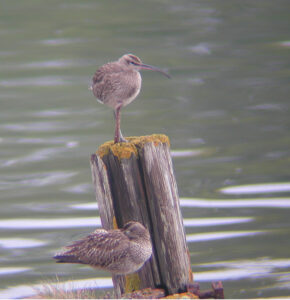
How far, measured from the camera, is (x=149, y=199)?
17.0 feet

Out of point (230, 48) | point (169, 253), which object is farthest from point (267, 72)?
point (169, 253)

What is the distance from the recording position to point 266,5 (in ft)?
90.5

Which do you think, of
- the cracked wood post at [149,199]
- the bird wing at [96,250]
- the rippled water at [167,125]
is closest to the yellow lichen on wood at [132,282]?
the cracked wood post at [149,199]

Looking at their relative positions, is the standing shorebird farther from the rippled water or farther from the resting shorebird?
the rippled water

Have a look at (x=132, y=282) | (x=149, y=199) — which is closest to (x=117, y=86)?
(x=149, y=199)

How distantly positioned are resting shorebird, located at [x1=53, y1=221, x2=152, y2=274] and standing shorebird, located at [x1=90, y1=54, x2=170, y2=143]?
108 cm

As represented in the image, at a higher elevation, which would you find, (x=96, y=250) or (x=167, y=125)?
(x=167, y=125)

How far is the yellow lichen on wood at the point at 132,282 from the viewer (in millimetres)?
5352

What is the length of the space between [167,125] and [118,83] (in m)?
11.0

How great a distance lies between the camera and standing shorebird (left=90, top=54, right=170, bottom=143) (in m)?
6.11

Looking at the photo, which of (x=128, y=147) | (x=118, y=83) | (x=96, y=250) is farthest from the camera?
(x=118, y=83)

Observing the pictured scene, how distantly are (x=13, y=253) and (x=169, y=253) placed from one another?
19.2ft

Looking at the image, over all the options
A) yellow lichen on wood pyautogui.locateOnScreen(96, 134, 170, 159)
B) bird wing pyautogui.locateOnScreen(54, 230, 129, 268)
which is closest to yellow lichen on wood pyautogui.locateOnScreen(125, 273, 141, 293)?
bird wing pyautogui.locateOnScreen(54, 230, 129, 268)

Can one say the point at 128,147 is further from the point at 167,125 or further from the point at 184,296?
the point at 167,125
